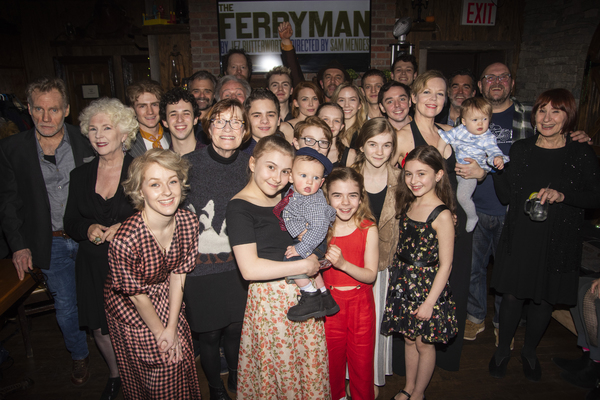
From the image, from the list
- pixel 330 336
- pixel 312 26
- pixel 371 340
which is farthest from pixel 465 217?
pixel 312 26

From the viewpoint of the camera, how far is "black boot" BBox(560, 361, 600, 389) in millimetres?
2650

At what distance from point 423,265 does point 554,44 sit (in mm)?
5498

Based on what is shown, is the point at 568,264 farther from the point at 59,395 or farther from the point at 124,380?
the point at 59,395

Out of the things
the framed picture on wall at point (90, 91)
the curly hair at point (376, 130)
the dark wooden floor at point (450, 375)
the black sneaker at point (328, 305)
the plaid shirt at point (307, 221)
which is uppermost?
the framed picture on wall at point (90, 91)

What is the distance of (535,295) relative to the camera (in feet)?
8.47

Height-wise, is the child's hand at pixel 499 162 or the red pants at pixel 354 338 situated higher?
the child's hand at pixel 499 162

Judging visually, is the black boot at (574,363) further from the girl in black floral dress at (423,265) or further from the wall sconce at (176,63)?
the wall sconce at (176,63)

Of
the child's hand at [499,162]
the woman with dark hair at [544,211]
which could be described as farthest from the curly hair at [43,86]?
the woman with dark hair at [544,211]

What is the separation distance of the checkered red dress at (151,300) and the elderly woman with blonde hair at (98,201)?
1.43 feet

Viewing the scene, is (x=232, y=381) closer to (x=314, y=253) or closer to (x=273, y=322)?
(x=273, y=322)

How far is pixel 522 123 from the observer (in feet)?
10.2

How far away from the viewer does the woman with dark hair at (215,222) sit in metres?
2.13

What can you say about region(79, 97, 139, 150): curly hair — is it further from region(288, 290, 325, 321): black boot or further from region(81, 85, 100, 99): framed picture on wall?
region(81, 85, 100, 99): framed picture on wall

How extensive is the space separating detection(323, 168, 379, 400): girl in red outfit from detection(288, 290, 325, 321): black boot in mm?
303
